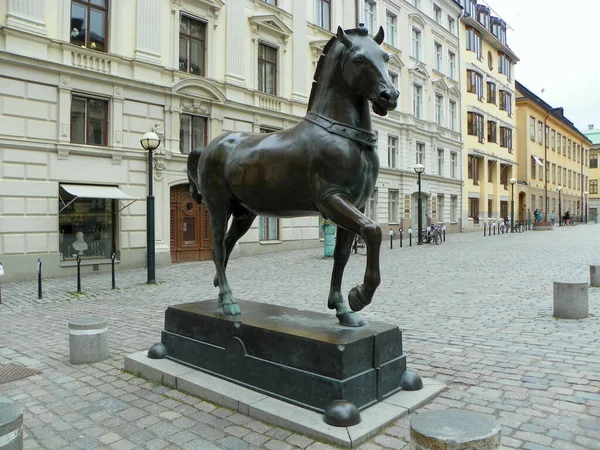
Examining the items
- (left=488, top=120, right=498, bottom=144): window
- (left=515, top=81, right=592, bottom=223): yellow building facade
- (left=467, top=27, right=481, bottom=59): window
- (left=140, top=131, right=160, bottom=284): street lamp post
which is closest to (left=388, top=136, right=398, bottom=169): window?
(left=467, top=27, right=481, bottom=59): window

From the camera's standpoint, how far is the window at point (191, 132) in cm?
1848

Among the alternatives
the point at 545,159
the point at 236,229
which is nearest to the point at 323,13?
the point at 236,229

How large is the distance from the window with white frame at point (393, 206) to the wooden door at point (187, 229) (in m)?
14.6

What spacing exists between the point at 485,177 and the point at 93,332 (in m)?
41.6

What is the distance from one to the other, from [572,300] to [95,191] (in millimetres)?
13490

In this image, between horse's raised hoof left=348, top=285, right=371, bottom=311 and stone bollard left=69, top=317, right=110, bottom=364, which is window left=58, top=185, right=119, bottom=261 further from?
horse's raised hoof left=348, top=285, right=371, bottom=311

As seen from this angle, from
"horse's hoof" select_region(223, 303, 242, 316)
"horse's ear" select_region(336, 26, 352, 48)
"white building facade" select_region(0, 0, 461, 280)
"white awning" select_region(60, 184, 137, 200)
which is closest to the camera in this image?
"horse's ear" select_region(336, 26, 352, 48)

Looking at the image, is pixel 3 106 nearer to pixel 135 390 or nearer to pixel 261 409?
pixel 135 390

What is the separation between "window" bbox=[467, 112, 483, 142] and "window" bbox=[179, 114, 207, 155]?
27.7 m

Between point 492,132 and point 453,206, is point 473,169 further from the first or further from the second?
point 492,132

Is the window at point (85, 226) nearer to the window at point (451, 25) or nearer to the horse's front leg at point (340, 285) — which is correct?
the horse's front leg at point (340, 285)

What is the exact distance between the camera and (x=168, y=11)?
17.6 m

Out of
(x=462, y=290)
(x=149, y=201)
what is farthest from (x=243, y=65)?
(x=462, y=290)

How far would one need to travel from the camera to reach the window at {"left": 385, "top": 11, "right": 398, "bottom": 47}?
30266 mm
